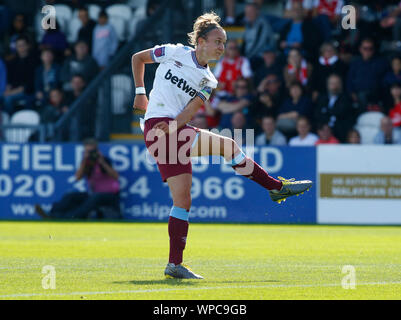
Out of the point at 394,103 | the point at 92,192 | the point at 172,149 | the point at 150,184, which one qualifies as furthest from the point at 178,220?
the point at 394,103

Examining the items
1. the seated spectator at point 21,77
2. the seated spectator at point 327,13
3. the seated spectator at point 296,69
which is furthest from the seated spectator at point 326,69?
the seated spectator at point 21,77

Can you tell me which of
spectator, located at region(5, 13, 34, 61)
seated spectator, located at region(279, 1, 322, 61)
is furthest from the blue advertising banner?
spectator, located at region(5, 13, 34, 61)

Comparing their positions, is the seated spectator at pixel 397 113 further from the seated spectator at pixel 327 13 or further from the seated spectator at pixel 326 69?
the seated spectator at pixel 327 13

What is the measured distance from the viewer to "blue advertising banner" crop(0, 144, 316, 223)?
16797 millimetres

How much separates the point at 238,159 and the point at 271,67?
10284 mm

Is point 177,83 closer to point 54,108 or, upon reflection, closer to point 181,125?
point 181,125

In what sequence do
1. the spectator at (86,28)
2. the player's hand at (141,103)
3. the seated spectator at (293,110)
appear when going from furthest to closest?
1. the spectator at (86,28)
2. the seated spectator at (293,110)
3. the player's hand at (141,103)

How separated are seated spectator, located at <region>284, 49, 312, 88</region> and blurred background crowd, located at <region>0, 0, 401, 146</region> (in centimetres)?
2

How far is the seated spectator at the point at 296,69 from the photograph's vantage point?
1816cm

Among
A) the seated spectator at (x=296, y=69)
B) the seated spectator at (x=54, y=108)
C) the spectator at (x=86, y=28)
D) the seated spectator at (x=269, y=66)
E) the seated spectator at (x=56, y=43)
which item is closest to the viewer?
the seated spectator at (x=296, y=69)

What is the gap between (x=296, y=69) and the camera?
18234 mm

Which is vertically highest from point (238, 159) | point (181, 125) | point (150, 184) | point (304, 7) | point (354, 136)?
point (304, 7)

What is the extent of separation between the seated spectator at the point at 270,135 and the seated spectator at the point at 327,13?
8.57 ft

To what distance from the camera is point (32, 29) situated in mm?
22453
